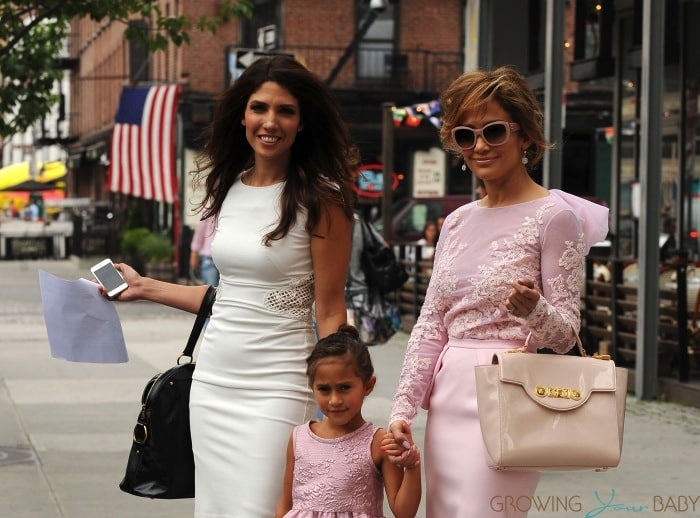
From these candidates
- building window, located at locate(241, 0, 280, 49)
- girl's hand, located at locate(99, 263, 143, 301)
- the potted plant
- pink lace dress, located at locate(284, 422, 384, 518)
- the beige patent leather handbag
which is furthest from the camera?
building window, located at locate(241, 0, 280, 49)

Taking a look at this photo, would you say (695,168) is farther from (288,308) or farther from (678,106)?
(288,308)

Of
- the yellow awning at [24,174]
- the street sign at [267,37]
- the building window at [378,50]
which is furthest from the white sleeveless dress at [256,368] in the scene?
the yellow awning at [24,174]

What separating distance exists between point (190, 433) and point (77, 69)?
5719cm

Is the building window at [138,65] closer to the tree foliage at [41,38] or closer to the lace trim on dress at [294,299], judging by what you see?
the tree foliage at [41,38]

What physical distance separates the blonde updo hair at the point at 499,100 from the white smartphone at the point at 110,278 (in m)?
1.35

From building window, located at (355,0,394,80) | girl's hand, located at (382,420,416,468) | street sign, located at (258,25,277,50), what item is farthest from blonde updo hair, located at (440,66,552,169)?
building window, located at (355,0,394,80)

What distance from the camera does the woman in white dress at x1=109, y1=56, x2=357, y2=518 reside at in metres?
4.30

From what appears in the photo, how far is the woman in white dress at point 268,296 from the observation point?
4305 mm

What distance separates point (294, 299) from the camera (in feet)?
14.2

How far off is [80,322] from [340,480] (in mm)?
1219

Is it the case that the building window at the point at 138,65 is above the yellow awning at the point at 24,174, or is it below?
above

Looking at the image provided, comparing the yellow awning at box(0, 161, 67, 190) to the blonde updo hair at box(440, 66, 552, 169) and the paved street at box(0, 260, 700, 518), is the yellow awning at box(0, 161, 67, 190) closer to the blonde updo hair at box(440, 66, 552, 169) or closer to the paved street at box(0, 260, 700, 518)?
the paved street at box(0, 260, 700, 518)

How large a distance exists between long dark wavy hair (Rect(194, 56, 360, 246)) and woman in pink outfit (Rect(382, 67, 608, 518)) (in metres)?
0.56

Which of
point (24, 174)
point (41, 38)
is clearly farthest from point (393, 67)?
point (41, 38)
